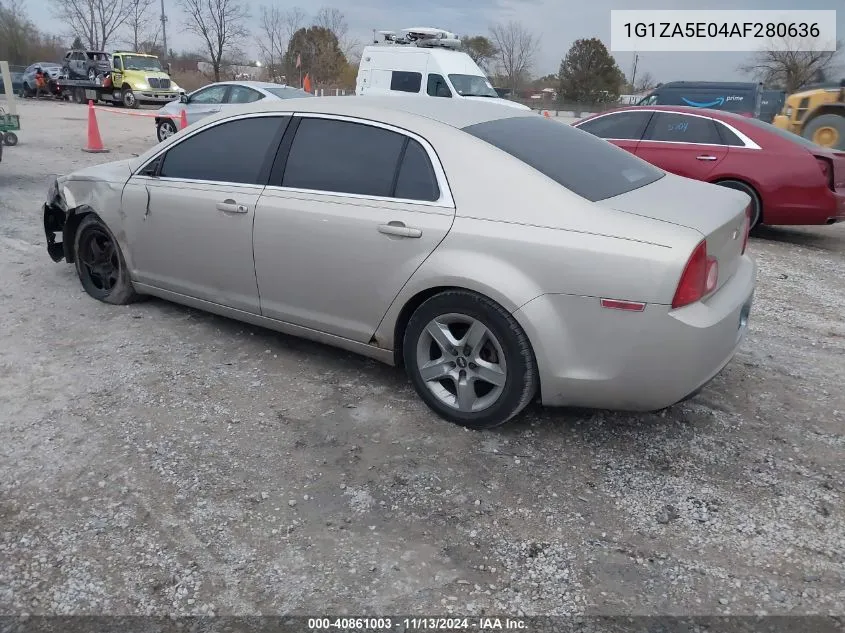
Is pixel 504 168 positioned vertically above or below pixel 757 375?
above

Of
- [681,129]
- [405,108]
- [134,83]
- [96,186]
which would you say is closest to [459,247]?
[405,108]

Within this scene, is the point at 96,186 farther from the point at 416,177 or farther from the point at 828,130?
the point at 828,130

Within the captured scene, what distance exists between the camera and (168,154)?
445cm

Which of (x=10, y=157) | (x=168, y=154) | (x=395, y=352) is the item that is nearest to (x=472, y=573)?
(x=395, y=352)

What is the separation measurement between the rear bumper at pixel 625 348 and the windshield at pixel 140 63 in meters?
28.5

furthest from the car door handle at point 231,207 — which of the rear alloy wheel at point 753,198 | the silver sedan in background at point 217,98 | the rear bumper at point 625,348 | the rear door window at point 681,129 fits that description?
the silver sedan in background at point 217,98

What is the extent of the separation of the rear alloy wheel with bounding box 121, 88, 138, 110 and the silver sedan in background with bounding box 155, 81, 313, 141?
528 inches

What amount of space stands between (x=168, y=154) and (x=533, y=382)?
2.88m

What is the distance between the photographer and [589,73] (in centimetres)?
5206

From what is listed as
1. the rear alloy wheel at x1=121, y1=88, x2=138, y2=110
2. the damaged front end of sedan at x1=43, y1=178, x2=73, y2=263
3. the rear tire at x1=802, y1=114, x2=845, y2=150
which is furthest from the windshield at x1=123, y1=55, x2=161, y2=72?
the damaged front end of sedan at x1=43, y1=178, x2=73, y2=263

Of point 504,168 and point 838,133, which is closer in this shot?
point 504,168

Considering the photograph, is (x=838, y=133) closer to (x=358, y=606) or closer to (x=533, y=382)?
(x=533, y=382)

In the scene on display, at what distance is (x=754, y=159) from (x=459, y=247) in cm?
583

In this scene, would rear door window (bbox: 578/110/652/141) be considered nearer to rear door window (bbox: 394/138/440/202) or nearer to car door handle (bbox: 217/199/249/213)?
rear door window (bbox: 394/138/440/202)
